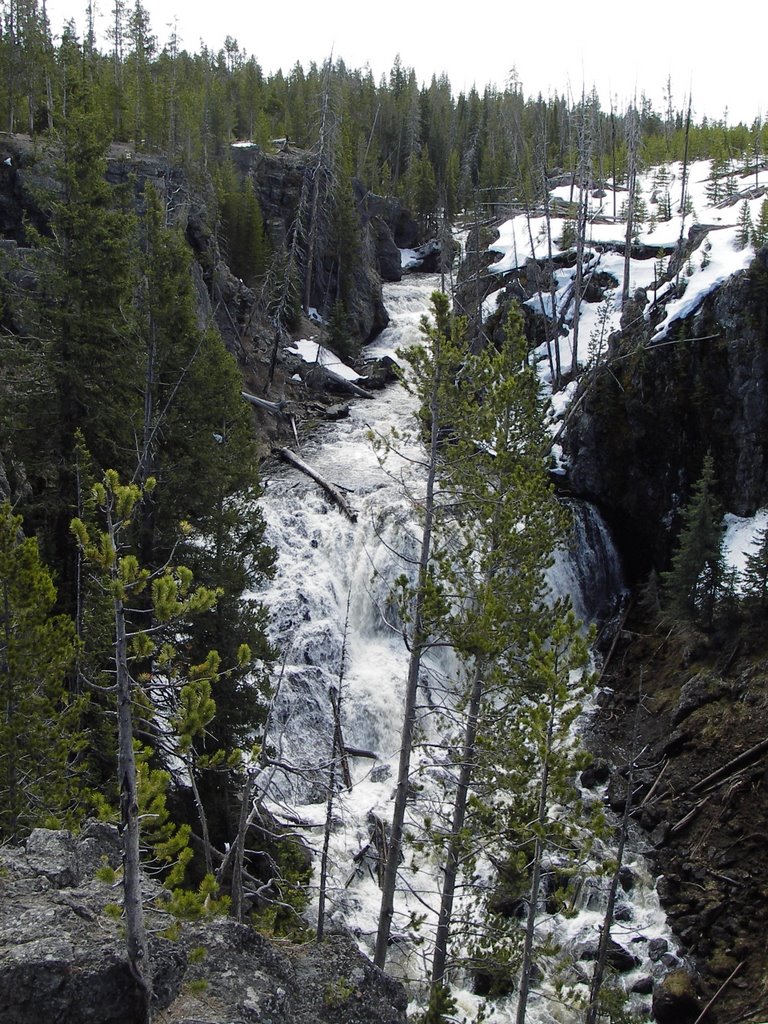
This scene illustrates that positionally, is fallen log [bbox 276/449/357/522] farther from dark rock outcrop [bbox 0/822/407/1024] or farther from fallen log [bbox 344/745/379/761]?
dark rock outcrop [bbox 0/822/407/1024]

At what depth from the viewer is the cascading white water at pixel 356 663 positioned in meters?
15.0

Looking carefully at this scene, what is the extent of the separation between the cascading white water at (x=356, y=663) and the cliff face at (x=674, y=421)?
161 centimetres

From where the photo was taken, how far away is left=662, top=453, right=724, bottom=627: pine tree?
69.0ft

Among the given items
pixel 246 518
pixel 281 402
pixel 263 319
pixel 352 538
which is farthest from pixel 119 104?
pixel 246 518

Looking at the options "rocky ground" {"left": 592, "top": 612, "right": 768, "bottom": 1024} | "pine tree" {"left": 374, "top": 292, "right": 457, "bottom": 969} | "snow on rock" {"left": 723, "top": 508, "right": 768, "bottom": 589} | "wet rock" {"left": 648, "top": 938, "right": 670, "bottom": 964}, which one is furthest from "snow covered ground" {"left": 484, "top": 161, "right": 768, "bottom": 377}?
"wet rock" {"left": 648, "top": 938, "right": 670, "bottom": 964}

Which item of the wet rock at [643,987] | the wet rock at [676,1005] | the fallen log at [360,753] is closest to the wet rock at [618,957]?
the wet rock at [643,987]

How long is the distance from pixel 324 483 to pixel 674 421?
12.6 m

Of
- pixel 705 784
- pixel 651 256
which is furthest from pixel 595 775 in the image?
pixel 651 256

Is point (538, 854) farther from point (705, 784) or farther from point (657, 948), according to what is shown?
point (705, 784)

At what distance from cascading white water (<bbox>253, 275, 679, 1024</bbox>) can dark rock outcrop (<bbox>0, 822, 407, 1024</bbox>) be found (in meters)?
3.27

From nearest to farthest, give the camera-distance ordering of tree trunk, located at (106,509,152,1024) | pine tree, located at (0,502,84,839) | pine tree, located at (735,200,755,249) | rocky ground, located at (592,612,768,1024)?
1. tree trunk, located at (106,509,152,1024)
2. pine tree, located at (0,502,84,839)
3. rocky ground, located at (592,612,768,1024)
4. pine tree, located at (735,200,755,249)

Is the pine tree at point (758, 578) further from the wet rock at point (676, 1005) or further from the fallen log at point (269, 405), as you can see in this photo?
the fallen log at point (269, 405)

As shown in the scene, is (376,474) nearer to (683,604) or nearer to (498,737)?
(683,604)

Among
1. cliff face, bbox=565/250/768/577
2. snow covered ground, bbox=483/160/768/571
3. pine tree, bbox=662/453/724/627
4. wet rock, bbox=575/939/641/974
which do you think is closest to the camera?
wet rock, bbox=575/939/641/974
